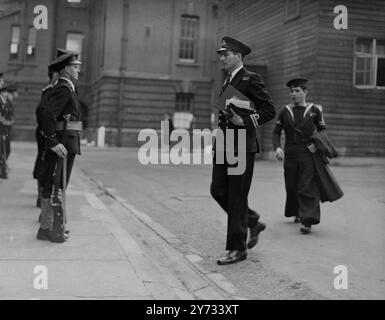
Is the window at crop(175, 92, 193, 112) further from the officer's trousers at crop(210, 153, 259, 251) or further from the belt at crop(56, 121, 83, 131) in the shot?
the officer's trousers at crop(210, 153, 259, 251)

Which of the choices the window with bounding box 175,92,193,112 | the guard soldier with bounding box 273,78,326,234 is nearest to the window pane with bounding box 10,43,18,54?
the window with bounding box 175,92,193,112

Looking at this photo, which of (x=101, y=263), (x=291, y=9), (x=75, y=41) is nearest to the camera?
(x=101, y=263)

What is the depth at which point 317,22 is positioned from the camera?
59.4 feet

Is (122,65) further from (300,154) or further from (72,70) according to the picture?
(72,70)

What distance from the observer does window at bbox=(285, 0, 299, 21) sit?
1903cm

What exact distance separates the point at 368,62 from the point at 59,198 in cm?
1472

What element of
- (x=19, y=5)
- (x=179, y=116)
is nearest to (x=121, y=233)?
(x=179, y=116)

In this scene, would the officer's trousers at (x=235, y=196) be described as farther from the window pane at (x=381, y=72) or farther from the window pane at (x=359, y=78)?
the window pane at (x=381, y=72)

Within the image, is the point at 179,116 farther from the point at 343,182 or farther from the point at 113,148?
the point at 343,182

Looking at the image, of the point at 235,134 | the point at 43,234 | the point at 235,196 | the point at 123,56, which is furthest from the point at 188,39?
the point at 235,196

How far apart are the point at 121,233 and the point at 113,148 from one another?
847 inches

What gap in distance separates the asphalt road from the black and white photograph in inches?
1.1

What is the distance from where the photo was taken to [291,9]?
1923 cm

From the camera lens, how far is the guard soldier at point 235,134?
18.2ft
